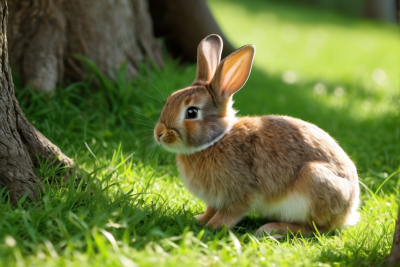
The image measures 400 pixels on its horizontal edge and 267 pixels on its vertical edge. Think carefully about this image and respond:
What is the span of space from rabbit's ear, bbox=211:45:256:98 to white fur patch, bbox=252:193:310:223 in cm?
92

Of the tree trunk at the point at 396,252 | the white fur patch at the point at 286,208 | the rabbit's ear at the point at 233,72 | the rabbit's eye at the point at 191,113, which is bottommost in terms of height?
the white fur patch at the point at 286,208

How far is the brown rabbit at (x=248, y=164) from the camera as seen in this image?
10.5ft

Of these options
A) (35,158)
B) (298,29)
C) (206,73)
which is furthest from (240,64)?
(298,29)

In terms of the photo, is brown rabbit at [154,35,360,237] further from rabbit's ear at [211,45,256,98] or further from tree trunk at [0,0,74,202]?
tree trunk at [0,0,74,202]

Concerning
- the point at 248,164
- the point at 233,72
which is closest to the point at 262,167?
the point at 248,164

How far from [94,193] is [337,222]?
1.92m

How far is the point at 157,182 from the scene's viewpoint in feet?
12.5

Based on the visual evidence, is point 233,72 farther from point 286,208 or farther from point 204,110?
point 286,208

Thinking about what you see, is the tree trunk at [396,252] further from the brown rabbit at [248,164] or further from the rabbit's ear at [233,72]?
the rabbit's ear at [233,72]

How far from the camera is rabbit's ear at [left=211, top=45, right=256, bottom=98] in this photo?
327cm

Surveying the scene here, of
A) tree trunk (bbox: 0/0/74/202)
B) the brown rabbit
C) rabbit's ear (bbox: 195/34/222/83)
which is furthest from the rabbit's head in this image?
tree trunk (bbox: 0/0/74/202)

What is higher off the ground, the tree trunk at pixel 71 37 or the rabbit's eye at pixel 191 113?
the tree trunk at pixel 71 37

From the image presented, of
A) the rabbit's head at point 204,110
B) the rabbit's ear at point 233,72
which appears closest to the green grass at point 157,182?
the rabbit's head at point 204,110

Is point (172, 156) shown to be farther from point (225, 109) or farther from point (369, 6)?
point (369, 6)
